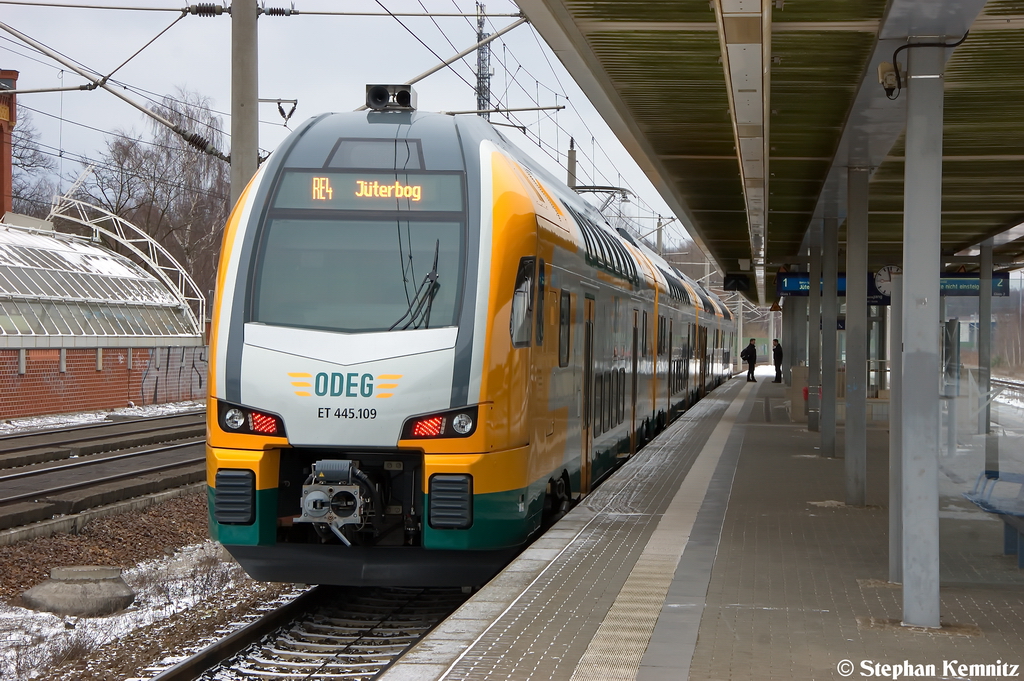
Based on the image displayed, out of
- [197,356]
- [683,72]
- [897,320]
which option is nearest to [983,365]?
[897,320]

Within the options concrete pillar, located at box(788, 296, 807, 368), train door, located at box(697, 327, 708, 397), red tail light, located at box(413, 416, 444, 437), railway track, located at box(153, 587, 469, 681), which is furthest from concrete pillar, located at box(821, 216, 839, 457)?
concrete pillar, located at box(788, 296, 807, 368)

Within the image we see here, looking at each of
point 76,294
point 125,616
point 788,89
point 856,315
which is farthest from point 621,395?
point 76,294

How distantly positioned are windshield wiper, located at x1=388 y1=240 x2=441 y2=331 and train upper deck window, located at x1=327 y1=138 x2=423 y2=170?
2.97ft

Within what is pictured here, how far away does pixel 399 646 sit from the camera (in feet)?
25.3

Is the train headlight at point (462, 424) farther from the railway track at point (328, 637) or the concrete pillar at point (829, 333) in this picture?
the concrete pillar at point (829, 333)

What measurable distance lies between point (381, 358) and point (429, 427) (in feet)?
1.83

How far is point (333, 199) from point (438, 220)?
785 mm

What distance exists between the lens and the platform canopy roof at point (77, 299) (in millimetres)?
27219

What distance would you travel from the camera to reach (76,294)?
1174 inches

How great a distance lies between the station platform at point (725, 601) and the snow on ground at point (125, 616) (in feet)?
→ 9.30

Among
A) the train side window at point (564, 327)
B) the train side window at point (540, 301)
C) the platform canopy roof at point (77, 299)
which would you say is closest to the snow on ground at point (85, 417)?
the platform canopy roof at point (77, 299)

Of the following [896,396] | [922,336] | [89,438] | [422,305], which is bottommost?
[89,438]

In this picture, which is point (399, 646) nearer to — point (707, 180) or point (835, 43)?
point (835, 43)

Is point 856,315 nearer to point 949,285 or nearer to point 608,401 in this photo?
point 608,401
